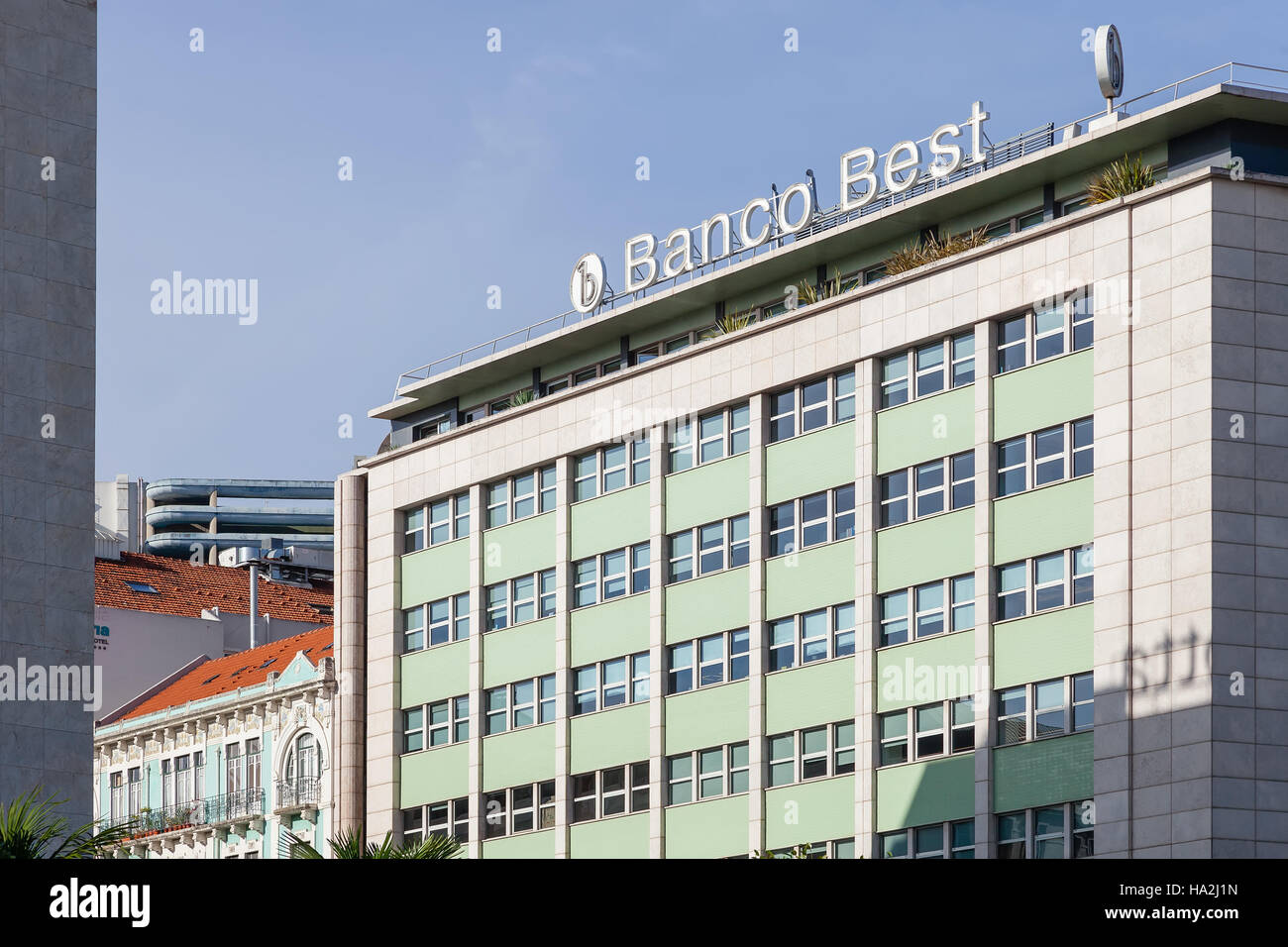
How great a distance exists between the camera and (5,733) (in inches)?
1972

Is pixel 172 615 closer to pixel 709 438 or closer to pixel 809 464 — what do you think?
pixel 709 438

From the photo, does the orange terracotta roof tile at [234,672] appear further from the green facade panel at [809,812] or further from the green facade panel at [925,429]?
the green facade panel at [925,429]

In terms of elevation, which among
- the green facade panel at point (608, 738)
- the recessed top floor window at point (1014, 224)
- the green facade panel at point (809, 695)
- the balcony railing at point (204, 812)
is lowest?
the balcony railing at point (204, 812)

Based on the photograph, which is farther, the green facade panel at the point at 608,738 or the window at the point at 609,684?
the window at the point at 609,684

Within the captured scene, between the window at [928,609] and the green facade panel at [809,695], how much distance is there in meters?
1.72

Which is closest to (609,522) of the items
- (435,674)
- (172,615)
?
(435,674)

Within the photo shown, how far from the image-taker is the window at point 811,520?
223ft

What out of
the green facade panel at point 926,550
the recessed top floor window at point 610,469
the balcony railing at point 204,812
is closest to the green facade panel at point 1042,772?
the green facade panel at point 926,550

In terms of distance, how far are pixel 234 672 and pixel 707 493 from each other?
33729 mm

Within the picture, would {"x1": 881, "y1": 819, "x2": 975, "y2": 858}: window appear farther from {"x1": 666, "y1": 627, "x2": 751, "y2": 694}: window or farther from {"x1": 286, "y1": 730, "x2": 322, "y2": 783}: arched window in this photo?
{"x1": 286, "y1": 730, "x2": 322, "y2": 783}: arched window

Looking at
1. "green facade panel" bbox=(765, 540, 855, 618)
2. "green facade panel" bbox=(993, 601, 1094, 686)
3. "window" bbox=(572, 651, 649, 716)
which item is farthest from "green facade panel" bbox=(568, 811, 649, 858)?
"green facade panel" bbox=(993, 601, 1094, 686)

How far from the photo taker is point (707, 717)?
232 ft
